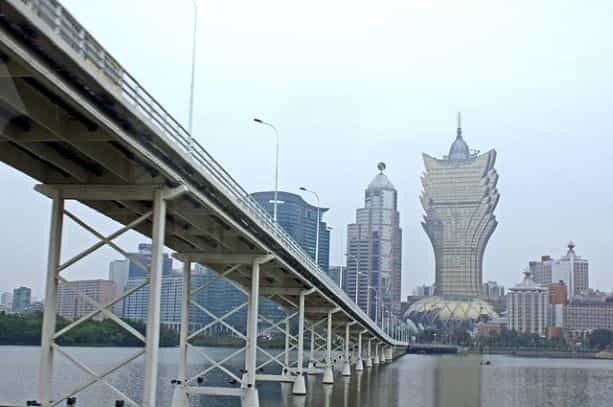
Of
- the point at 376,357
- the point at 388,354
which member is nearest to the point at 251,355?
the point at 376,357

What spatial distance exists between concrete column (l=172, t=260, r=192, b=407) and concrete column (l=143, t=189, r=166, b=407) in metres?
10.7

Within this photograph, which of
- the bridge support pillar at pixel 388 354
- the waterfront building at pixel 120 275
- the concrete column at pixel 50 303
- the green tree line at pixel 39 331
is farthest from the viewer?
the bridge support pillar at pixel 388 354

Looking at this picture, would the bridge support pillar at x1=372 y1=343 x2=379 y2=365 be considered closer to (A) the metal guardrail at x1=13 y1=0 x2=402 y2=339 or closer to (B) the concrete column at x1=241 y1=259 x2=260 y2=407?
(B) the concrete column at x1=241 y1=259 x2=260 y2=407

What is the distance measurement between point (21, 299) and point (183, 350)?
24387mm

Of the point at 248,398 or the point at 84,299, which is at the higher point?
the point at 84,299

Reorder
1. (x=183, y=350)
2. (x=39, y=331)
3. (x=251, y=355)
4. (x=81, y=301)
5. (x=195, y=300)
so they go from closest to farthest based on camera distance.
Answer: (x=183, y=350)
(x=251, y=355)
(x=81, y=301)
(x=195, y=300)
(x=39, y=331)

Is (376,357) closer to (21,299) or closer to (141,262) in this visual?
(21,299)

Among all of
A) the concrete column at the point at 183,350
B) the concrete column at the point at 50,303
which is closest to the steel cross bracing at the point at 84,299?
the concrete column at the point at 50,303

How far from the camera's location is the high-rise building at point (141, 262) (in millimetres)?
26938

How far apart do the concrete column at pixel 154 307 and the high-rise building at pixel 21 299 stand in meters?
28.2

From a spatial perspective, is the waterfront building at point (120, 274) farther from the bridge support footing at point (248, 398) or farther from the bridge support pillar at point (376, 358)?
the bridge support pillar at point (376, 358)

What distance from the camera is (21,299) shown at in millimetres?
57375

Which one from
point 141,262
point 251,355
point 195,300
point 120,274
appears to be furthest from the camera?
point 120,274

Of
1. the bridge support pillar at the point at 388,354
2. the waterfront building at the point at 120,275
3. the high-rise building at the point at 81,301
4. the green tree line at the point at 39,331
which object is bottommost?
the bridge support pillar at the point at 388,354
